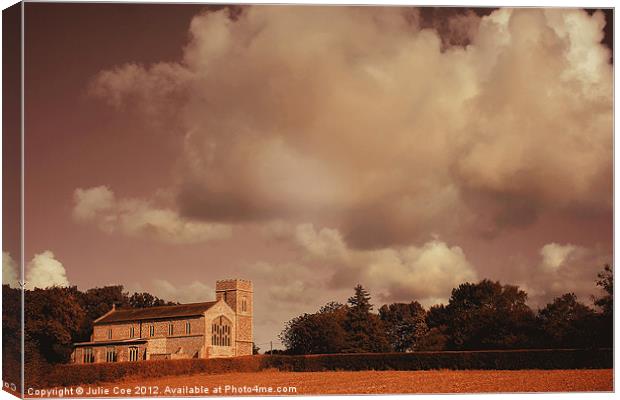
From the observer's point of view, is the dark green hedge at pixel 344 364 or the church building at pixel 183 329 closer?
the dark green hedge at pixel 344 364

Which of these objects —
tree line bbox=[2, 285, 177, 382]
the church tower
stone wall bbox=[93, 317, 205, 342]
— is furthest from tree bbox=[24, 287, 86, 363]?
the church tower

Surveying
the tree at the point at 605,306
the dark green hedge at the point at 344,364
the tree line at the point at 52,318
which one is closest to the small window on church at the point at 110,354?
the dark green hedge at the point at 344,364

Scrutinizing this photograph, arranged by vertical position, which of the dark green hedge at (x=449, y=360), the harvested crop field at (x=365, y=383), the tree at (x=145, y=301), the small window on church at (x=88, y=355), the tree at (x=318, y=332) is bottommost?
the harvested crop field at (x=365, y=383)

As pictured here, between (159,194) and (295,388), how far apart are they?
5.97 meters

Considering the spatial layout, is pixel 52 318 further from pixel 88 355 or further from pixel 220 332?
pixel 220 332

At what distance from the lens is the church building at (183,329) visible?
A: 79.5 feet

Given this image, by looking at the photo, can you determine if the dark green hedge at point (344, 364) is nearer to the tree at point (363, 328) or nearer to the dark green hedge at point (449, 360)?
the dark green hedge at point (449, 360)

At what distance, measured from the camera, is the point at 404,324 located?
88.4 ft

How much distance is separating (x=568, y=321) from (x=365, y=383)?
586cm

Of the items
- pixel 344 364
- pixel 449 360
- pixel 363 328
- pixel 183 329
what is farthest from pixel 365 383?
pixel 183 329

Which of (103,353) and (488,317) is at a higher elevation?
(488,317)

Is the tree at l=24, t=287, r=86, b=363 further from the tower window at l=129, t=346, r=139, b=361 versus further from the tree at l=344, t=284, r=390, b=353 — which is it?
the tree at l=344, t=284, r=390, b=353

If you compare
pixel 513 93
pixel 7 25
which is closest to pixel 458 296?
pixel 513 93

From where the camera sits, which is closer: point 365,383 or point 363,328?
point 365,383
